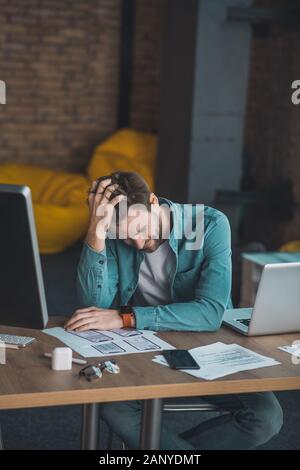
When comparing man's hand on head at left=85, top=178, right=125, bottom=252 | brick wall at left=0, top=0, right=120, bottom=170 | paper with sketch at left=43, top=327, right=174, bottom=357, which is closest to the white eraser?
paper with sketch at left=43, top=327, right=174, bottom=357

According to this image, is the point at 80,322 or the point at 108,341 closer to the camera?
the point at 108,341

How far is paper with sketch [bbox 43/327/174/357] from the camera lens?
2.52 metres

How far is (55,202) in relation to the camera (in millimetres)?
7992

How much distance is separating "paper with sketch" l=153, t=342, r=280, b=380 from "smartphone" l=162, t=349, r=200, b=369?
0.6 inches

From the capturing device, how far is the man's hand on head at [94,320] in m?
2.71

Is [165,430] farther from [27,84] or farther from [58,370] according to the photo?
[27,84]

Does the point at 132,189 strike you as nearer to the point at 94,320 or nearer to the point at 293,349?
the point at 94,320

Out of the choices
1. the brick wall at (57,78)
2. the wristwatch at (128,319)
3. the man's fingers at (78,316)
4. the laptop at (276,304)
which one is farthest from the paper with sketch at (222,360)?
the brick wall at (57,78)

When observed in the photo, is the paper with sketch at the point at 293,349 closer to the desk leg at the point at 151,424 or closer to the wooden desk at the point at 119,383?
the wooden desk at the point at 119,383

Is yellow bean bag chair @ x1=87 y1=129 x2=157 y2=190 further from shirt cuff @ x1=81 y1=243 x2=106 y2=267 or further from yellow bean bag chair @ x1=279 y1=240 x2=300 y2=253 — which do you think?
shirt cuff @ x1=81 y1=243 x2=106 y2=267

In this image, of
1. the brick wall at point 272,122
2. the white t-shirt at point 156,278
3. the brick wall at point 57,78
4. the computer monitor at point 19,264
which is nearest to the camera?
the computer monitor at point 19,264

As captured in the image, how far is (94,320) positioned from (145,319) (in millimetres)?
173

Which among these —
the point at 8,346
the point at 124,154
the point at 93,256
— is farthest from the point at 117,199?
the point at 124,154
